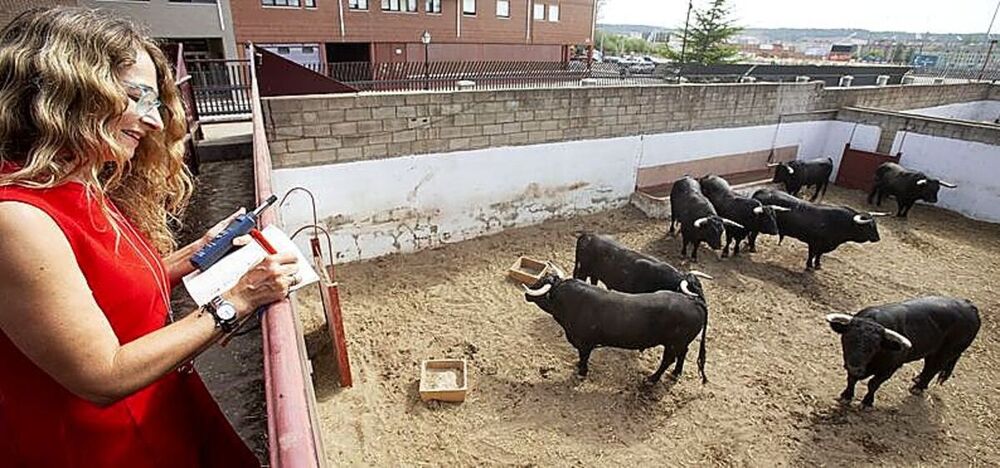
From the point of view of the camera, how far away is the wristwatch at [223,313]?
1.08m

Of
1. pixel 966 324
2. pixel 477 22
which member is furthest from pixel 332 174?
pixel 477 22

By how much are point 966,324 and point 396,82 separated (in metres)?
9.74

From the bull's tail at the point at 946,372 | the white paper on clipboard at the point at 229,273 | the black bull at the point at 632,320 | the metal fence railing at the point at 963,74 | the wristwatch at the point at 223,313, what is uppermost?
the white paper on clipboard at the point at 229,273

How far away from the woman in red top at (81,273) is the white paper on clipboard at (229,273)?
0.04m

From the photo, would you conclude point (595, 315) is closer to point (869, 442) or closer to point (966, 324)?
point (869, 442)

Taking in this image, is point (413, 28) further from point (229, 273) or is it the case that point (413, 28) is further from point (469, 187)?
point (229, 273)

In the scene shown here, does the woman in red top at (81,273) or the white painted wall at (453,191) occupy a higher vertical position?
the woman in red top at (81,273)

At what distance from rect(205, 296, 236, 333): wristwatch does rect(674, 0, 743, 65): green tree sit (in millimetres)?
31204

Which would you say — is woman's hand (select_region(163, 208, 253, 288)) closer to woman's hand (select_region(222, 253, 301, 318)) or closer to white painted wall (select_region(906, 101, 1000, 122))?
woman's hand (select_region(222, 253, 301, 318))

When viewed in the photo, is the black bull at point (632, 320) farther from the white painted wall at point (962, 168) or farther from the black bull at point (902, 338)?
the white painted wall at point (962, 168)

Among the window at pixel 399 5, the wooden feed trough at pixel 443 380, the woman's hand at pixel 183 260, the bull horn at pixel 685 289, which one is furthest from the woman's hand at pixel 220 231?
the window at pixel 399 5

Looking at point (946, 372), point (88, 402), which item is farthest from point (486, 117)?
point (88, 402)

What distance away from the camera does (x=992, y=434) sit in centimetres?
434

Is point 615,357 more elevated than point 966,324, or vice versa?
point 966,324
